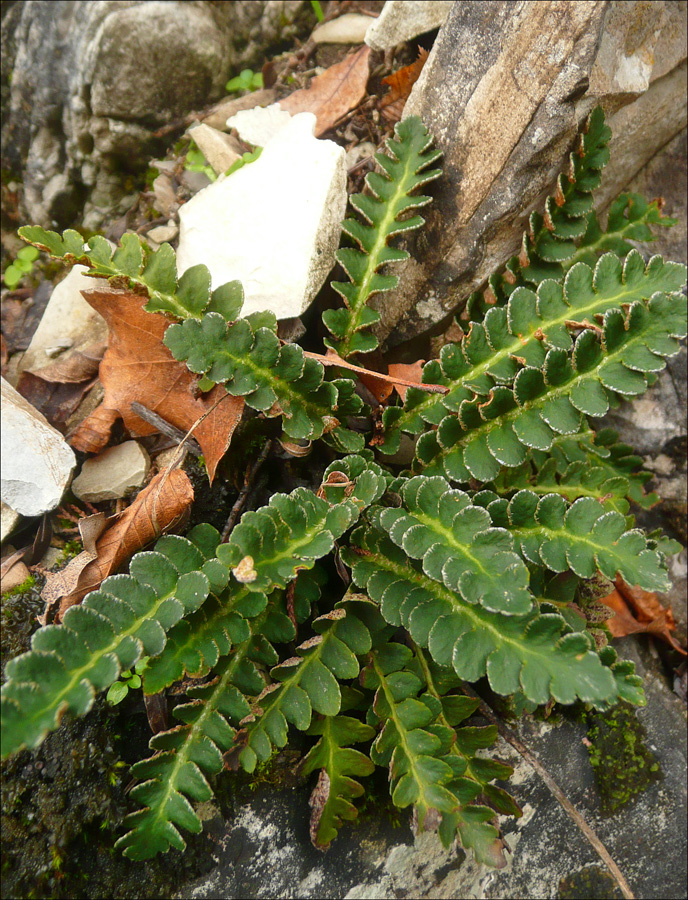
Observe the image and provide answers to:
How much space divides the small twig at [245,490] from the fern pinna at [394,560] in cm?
17

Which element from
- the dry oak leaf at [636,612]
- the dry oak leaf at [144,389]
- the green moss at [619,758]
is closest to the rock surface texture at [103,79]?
the dry oak leaf at [144,389]

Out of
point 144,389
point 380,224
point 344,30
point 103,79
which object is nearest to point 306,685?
point 144,389

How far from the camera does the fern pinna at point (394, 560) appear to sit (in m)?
1.91

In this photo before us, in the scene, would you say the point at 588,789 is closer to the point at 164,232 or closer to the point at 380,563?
the point at 380,563

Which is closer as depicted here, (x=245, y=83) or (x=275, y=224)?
(x=275, y=224)

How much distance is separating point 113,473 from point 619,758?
94.4 inches

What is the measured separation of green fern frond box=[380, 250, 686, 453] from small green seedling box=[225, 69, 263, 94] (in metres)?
1.99

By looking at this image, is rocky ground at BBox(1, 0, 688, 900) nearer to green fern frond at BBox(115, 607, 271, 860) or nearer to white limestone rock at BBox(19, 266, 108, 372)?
white limestone rock at BBox(19, 266, 108, 372)

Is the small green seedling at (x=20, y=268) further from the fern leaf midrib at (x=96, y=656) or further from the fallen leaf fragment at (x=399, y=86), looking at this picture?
the fern leaf midrib at (x=96, y=656)

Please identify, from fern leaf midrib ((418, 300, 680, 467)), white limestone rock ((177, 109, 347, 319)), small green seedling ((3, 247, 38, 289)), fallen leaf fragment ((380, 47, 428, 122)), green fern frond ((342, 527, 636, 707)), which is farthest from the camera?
small green seedling ((3, 247, 38, 289))

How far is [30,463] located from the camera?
242 cm

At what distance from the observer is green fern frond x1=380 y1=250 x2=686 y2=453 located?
7.82 feet

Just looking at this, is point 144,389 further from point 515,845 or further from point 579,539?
point 515,845

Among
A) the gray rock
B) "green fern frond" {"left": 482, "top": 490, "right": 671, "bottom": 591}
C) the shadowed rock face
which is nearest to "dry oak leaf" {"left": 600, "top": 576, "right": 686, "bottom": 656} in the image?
the gray rock
